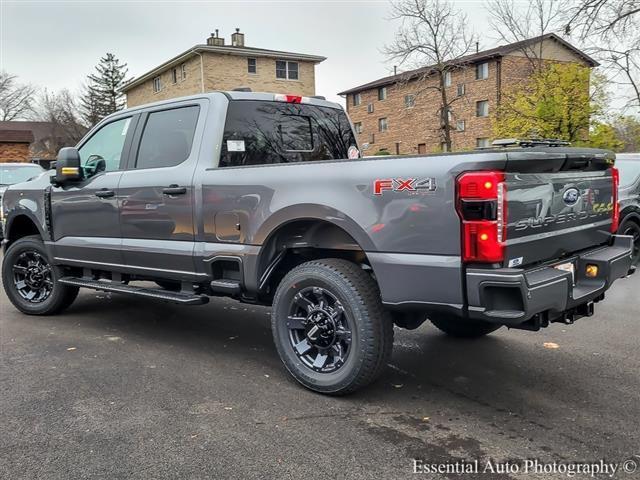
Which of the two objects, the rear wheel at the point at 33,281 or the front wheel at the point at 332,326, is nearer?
the front wheel at the point at 332,326

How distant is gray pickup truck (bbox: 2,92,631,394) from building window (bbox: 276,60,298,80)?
36110mm

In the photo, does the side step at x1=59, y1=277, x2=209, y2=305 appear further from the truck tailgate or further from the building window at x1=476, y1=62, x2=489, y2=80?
the building window at x1=476, y1=62, x2=489, y2=80

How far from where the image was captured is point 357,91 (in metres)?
48.9

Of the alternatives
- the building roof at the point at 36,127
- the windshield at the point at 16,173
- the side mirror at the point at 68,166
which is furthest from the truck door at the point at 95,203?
the building roof at the point at 36,127

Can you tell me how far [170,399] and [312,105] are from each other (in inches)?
117

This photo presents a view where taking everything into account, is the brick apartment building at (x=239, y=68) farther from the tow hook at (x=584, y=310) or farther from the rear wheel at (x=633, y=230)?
the tow hook at (x=584, y=310)

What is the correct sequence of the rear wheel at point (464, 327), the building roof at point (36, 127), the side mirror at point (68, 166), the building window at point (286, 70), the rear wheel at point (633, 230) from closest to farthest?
the rear wheel at point (464, 327)
the side mirror at point (68, 166)
the rear wheel at point (633, 230)
the building window at point (286, 70)
the building roof at point (36, 127)

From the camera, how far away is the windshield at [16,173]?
13906 mm

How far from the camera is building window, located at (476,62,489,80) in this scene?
36938 millimetres

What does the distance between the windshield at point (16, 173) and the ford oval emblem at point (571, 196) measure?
1325 cm

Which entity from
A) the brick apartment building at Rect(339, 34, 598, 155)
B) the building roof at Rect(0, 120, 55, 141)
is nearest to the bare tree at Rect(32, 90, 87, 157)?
the building roof at Rect(0, 120, 55, 141)

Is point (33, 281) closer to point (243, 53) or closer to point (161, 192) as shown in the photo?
point (161, 192)

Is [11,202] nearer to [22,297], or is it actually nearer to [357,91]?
[22,297]

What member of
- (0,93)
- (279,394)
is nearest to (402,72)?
(279,394)
